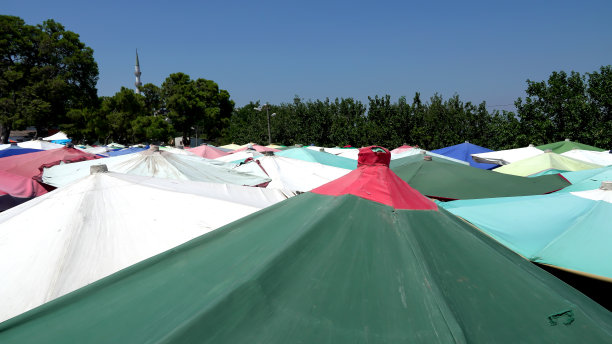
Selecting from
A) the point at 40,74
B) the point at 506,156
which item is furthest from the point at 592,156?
the point at 40,74

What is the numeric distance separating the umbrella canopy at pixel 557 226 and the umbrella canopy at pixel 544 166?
539 centimetres

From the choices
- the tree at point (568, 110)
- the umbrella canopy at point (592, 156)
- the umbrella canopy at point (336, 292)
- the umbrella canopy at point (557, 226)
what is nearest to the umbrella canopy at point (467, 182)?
the umbrella canopy at point (557, 226)

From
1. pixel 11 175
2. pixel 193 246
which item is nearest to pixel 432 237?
pixel 193 246

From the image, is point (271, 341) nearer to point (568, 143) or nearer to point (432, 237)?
point (432, 237)

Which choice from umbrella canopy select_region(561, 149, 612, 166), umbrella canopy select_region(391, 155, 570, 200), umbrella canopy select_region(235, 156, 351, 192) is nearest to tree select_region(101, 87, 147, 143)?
umbrella canopy select_region(235, 156, 351, 192)

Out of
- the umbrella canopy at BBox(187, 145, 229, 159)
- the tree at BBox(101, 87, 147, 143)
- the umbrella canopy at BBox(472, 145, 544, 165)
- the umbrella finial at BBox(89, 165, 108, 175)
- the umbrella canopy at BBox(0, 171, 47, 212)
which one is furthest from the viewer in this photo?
the tree at BBox(101, 87, 147, 143)

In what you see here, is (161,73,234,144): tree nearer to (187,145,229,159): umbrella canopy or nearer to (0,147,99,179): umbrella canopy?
(187,145,229,159): umbrella canopy

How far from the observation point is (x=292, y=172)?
8297 mm

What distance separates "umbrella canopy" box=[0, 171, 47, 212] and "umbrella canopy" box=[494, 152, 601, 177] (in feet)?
35.7

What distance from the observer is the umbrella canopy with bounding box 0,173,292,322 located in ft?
8.45

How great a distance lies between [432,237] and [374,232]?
28 centimetres

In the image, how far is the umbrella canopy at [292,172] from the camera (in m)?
7.80

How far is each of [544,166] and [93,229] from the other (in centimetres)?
1027

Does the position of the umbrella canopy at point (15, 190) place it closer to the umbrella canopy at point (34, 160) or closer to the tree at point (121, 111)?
the umbrella canopy at point (34, 160)
